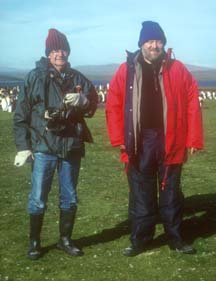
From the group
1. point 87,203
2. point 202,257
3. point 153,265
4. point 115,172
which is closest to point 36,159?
point 153,265

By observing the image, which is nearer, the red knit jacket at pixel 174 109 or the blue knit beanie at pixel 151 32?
the blue knit beanie at pixel 151 32

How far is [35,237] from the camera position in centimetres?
768

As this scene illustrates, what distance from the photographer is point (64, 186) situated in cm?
740

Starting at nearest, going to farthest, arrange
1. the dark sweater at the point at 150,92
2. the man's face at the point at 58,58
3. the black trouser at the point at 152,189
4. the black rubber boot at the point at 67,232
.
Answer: the man's face at the point at 58,58, the dark sweater at the point at 150,92, the black trouser at the point at 152,189, the black rubber boot at the point at 67,232

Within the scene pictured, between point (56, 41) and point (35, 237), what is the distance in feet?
9.50

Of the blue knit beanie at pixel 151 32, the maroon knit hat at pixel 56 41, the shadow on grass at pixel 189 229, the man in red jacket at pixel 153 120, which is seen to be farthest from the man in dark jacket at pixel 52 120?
the shadow on grass at pixel 189 229

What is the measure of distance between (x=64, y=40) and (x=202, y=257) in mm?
3768

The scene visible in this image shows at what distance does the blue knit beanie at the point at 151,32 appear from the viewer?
7066 mm

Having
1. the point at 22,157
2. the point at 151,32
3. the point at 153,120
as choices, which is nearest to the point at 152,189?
the point at 153,120

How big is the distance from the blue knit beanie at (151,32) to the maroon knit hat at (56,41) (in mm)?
1074

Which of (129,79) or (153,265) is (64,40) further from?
(153,265)

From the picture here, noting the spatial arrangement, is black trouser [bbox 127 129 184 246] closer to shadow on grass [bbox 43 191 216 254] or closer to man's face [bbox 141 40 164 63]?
shadow on grass [bbox 43 191 216 254]

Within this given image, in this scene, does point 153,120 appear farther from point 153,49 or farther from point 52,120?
point 52,120

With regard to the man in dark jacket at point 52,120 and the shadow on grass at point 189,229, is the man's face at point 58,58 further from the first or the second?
the shadow on grass at point 189,229
